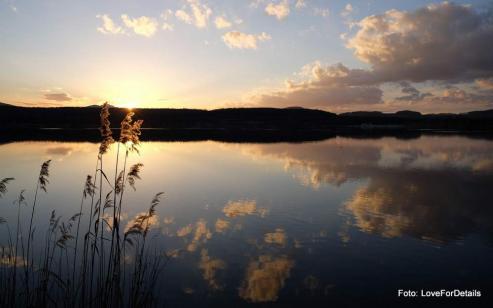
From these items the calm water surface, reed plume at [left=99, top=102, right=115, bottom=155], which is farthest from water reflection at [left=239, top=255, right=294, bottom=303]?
reed plume at [left=99, top=102, right=115, bottom=155]

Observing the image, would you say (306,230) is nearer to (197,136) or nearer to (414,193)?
(414,193)

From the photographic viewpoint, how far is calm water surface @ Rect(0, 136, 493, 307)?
30.1ft

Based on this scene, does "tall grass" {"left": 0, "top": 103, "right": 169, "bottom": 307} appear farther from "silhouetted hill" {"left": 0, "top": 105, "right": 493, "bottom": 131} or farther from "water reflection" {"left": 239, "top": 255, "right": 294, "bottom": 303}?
"silhouetted hill" {"left": 0, "top": 105, "right": 493, "bottom": 131}

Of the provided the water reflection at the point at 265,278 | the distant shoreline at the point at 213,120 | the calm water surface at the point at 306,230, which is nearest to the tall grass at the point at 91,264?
the calm water surface at the point at 306,230

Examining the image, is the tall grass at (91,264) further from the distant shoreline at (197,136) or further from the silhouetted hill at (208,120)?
the silhouetted hill at (208,120)

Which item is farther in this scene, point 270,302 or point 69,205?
point 69,205

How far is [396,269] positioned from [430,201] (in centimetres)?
1027

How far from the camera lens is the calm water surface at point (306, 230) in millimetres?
9164

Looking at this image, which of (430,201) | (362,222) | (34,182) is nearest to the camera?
(362,222)

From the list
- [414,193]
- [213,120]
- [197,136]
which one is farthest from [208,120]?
[414,193]

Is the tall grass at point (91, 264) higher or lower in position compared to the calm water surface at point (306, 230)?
higher

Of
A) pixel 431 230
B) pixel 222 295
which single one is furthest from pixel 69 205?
pixel 431 230

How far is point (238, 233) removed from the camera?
1314 centimetres

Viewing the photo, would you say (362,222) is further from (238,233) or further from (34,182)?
(34,182)
